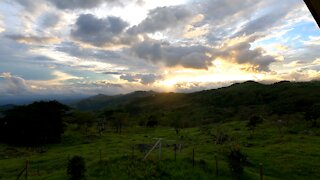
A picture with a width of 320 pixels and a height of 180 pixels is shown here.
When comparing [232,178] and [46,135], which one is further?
[46,135]

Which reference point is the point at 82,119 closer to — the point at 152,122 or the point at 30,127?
the point at 30,127

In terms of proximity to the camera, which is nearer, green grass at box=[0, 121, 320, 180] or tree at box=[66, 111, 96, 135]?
green grass at box=[0, 121, 320, 180]

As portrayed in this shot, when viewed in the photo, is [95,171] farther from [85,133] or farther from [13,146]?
[85,133]

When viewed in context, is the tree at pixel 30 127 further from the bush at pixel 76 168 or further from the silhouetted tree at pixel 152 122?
the bush at pixel 76 168

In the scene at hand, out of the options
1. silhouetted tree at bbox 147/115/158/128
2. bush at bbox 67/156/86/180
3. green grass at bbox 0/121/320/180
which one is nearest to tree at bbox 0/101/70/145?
green grass at bbox 0/121/320/180

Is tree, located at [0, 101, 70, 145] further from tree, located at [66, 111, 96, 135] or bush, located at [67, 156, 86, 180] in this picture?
bush, located at [67, 156, 86, 180]

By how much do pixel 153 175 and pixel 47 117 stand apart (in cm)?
6039

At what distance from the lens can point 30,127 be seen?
8000 centimetres

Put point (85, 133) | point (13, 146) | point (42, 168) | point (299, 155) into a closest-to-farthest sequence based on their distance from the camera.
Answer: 1. point (42, 168)
2. point (299, 155)
3. point (13, 146)
4. point (85, 133)

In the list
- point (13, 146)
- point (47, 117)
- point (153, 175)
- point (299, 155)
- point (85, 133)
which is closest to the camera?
point (153, 175)

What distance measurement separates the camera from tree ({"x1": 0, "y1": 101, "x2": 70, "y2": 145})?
80250 mm

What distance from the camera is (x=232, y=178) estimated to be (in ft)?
107

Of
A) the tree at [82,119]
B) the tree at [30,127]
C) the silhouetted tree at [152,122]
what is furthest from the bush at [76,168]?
the silhouetted tree at [152,122]

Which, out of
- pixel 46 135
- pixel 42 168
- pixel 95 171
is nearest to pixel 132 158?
pixel 95 171
